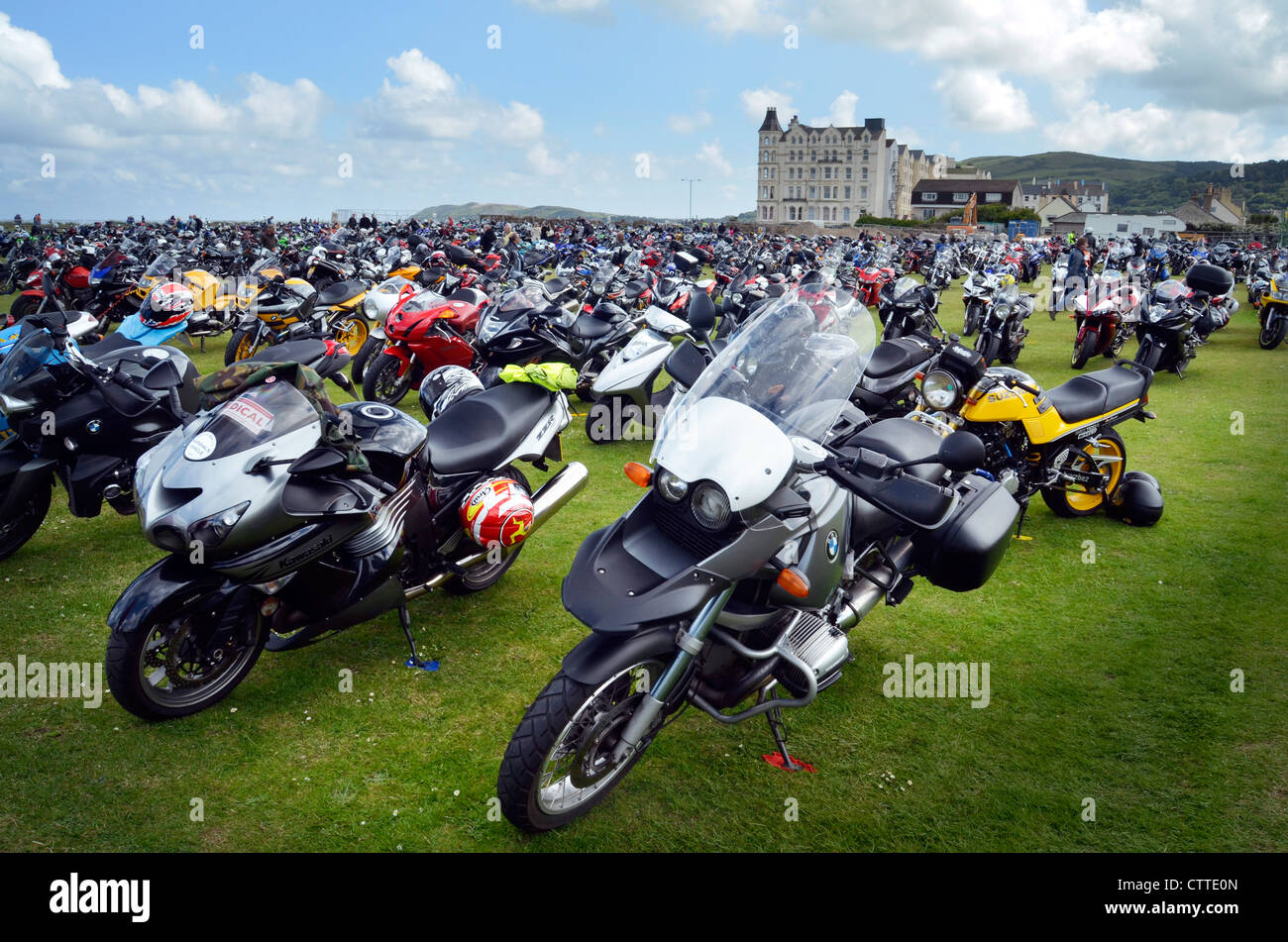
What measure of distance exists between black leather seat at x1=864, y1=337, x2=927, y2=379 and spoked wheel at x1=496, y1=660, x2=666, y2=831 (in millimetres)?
4274

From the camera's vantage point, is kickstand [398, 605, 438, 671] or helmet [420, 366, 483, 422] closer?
kickstand [398, 605, 438, 671]

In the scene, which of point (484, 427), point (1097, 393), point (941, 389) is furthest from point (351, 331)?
point (1097, 393)

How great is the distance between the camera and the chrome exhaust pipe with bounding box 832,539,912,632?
3.21 metres

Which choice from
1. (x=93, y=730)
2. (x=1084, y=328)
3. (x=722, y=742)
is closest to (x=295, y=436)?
(x=93, y=730)

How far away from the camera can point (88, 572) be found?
4.91 m

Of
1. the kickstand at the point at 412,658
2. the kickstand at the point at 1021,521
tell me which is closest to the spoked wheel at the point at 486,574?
the kickstand at the point at 412,658

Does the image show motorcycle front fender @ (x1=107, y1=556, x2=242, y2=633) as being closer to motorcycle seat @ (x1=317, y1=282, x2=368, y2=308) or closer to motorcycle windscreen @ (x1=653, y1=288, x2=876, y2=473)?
motorcycle windscreen @ (x1=653, y1=288, x2=876, y2=473)

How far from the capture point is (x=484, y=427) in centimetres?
425

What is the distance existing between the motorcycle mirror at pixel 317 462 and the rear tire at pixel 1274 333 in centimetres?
1638

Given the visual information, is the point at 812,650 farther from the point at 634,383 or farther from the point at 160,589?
the point at 634,383

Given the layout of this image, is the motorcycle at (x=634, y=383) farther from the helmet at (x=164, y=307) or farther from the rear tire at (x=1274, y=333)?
the rear tire at (x=1274, y=333)

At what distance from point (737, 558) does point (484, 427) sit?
2.14 m

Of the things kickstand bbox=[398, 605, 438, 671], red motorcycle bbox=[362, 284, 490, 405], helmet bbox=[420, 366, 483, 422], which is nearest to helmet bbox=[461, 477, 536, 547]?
kickstand bbox=[398, 605, 438, 671]

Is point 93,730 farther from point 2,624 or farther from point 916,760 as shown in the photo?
point 916,760
